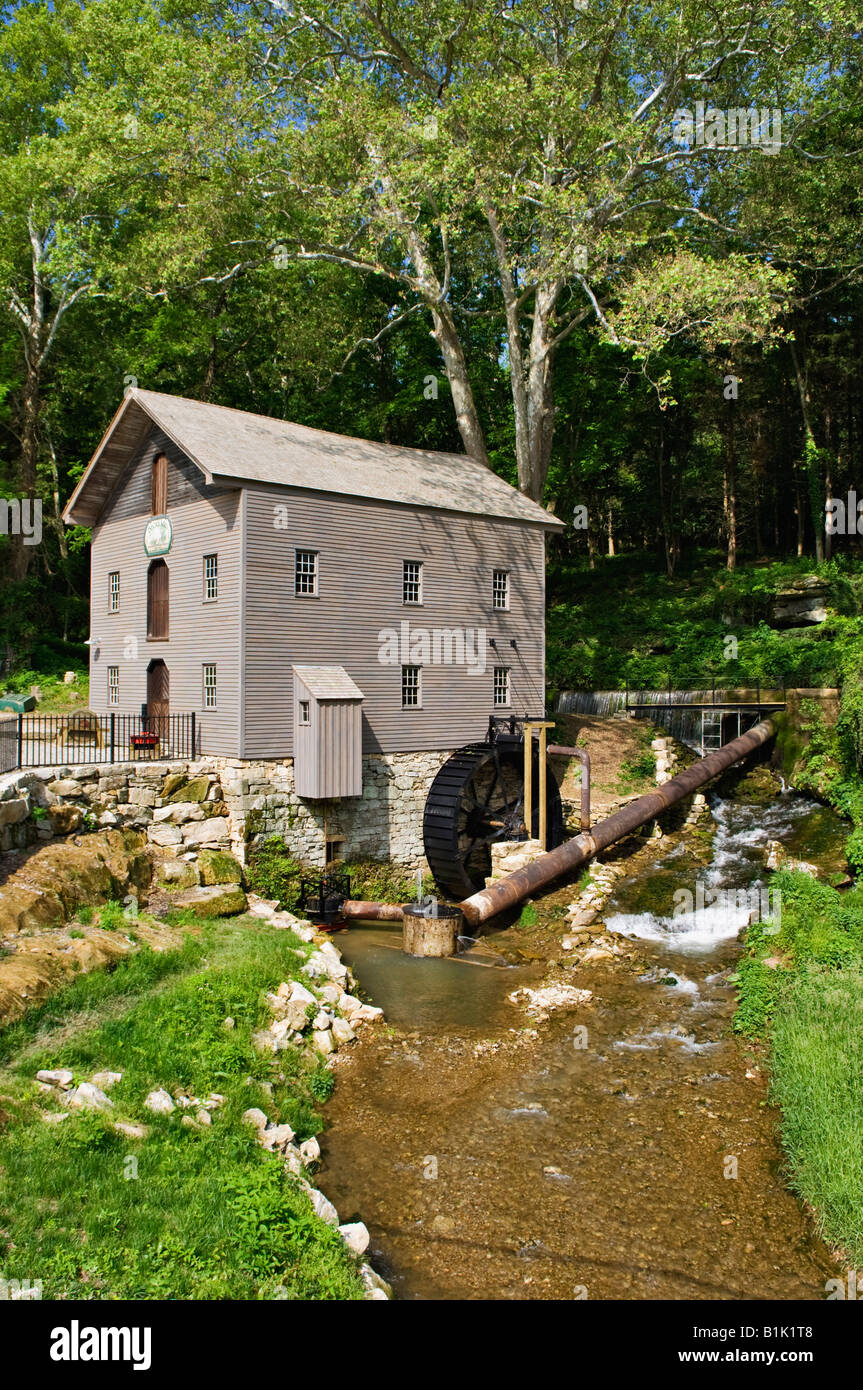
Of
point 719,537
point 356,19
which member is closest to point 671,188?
point 356,19

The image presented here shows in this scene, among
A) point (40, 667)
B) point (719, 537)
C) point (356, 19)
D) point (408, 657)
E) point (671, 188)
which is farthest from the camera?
point (719, 537)

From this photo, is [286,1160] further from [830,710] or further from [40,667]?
[40,667]

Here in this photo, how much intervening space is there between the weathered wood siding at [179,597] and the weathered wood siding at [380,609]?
55 centimetres

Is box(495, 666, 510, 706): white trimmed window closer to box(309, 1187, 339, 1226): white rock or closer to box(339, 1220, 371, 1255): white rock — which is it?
box(309, 1187, 339, 1226): white rock

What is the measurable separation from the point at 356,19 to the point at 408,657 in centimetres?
1980

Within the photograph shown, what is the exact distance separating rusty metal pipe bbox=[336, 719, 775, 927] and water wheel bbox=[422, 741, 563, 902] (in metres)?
1.24

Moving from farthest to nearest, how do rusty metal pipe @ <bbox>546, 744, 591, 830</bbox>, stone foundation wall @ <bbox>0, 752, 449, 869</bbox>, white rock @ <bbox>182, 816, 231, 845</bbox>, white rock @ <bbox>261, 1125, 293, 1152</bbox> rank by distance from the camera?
rusty metal pipe @ <bbox>546, 744, 591, 830</bbox> → white rock @ <bbox>182, 816, 231, 845</bbox> → stone foundation wall @ <bbox>0, 752, 449, 869</bbox> → white rock @ <bbox>261, 1125, 293, 1152</bbox>

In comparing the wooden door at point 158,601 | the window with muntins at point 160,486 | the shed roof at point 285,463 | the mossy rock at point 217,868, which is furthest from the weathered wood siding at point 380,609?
the window with muntins at point 160,486

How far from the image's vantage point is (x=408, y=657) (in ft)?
70.0

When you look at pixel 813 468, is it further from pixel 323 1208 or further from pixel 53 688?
pixel 323 1208

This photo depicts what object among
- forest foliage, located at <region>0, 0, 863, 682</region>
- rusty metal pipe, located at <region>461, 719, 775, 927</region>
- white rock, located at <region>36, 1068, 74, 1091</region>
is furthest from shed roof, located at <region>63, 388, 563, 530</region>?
white rock, located at <region>36, 1068, 74, 1091</region>

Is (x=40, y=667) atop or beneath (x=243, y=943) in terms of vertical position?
atop

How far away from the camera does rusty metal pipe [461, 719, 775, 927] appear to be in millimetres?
17594

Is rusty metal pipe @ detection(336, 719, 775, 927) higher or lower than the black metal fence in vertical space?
lower
